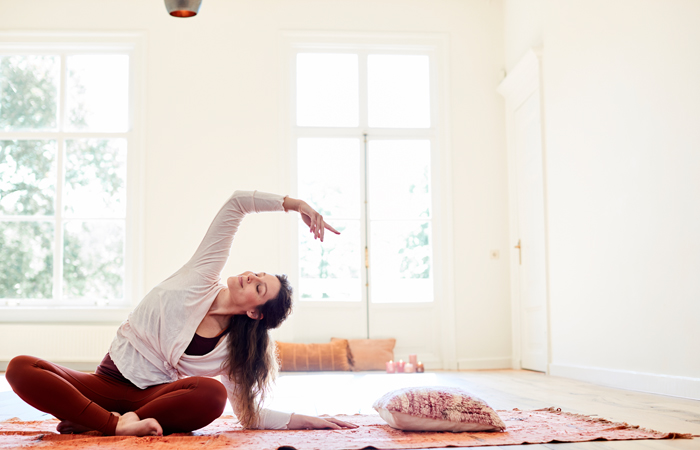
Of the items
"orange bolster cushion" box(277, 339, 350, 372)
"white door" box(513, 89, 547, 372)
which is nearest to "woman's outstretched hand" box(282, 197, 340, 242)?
"white door" box(513, 89, 547, 372)

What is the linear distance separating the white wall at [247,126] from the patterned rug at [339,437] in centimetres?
376

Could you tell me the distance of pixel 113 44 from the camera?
631 cm

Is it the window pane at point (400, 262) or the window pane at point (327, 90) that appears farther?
the window pane at point (327, 90)

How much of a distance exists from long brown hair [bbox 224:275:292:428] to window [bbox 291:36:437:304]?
12.6ft

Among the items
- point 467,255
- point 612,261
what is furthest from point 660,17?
point 467,255

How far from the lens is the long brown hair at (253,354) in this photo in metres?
2.29

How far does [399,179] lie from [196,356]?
4.32 meters

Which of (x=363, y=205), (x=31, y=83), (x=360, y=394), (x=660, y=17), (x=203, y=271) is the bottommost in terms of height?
(x=360, y=394)

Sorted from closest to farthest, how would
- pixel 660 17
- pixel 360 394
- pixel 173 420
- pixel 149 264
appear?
1. pixel 173 420
2. pixel 660 17
3. pixel 360 394
4. pixel 149 264

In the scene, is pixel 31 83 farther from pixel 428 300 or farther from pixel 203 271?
pixel 203 271

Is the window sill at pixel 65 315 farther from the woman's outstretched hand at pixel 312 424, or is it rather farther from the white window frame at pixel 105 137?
the woman's outstretched hand at pixel 312 424

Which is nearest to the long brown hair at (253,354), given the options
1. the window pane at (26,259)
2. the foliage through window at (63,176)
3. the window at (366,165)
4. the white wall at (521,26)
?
the window at (366,165)

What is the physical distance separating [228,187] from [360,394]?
2.95m

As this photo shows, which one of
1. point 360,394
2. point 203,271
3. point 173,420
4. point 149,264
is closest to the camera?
point 173,420
